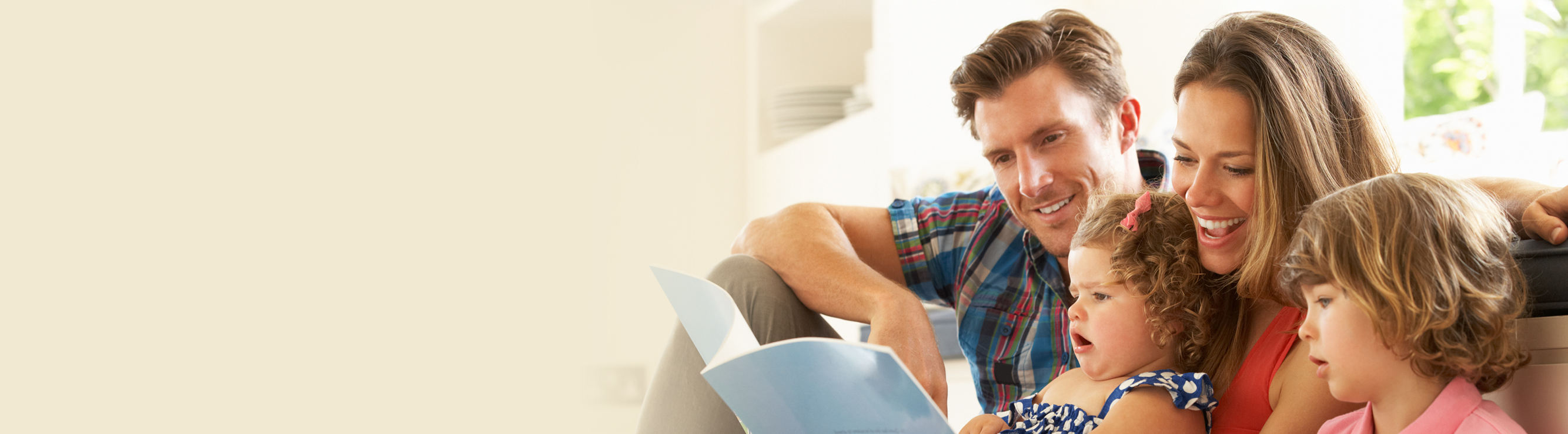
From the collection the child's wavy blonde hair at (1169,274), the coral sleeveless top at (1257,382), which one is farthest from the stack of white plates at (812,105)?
the coral sleeveless top at (1257,382)

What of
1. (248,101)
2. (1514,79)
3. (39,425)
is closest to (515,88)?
(248,101)

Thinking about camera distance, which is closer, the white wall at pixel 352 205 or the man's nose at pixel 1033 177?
the man's nose at pixel 1033 177

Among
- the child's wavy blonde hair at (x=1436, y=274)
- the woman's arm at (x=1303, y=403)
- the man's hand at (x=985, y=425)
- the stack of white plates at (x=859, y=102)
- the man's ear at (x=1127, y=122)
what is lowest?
the man's hand at (x=985, y=425)

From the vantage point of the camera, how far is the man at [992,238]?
4.15 feet

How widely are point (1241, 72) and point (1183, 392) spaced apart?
28 centimetres

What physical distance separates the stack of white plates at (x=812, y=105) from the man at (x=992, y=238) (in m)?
1.87

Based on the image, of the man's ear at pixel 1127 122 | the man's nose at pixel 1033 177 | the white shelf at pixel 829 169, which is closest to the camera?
the man's nose at pixel 1033 177

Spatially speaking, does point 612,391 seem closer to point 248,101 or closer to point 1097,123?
point 248,101

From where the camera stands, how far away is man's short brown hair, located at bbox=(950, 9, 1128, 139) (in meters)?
1.41

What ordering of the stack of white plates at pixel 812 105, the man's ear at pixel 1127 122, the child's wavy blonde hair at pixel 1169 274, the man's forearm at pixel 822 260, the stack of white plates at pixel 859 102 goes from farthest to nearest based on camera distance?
the stack of white plates at pixel 812 105
the stack of white plates at pixel 859 102
the man's ear at pixel 1127 122
the man's forearm at pixel 822 260
the child's wavy blonde hair at pixel 1169 274

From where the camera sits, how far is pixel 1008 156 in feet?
4.66

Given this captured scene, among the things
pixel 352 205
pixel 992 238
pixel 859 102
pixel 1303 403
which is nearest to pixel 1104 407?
pixel 1303 403

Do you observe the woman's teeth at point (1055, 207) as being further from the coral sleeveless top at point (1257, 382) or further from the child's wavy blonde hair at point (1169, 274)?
the coral sleeveless top at point (1257, 382)

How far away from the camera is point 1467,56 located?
9.34 ft
